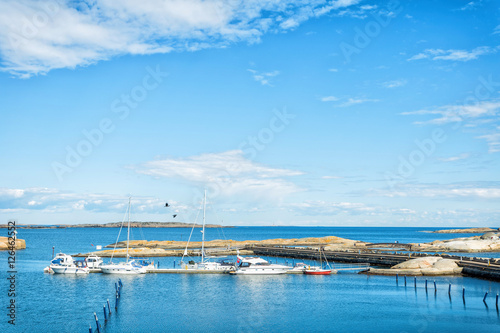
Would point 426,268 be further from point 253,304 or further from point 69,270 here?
point 69,270

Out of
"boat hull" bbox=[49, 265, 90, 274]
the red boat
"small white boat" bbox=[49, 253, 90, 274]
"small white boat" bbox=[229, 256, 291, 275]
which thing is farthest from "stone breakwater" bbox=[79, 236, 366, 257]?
the red boat

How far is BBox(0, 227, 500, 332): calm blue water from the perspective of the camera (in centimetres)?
4744

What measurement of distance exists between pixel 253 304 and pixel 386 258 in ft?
159

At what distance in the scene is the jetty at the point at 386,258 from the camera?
7231cm

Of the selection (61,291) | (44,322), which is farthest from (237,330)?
(61,291)

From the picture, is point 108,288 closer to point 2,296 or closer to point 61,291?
point 61,291

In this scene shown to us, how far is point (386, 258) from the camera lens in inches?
3816

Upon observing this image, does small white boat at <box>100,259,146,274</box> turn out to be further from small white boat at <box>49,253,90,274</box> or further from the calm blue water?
small white boat at <box>49,253,90,274</box>

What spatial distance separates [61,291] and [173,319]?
27205 millimetres

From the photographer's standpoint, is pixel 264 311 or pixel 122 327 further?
pixel 264 311

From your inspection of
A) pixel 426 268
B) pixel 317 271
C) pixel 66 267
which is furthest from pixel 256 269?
pixel 66 267

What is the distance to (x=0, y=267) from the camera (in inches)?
3839

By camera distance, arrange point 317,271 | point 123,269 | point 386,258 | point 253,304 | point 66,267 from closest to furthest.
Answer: point 253,304 < point 317,271 < point 66,267 < point 123,269 < point 386,258

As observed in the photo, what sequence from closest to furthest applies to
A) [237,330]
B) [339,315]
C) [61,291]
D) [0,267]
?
1. [237,330]
2. [339,315]
3. [61,291]
4. [0,267]
